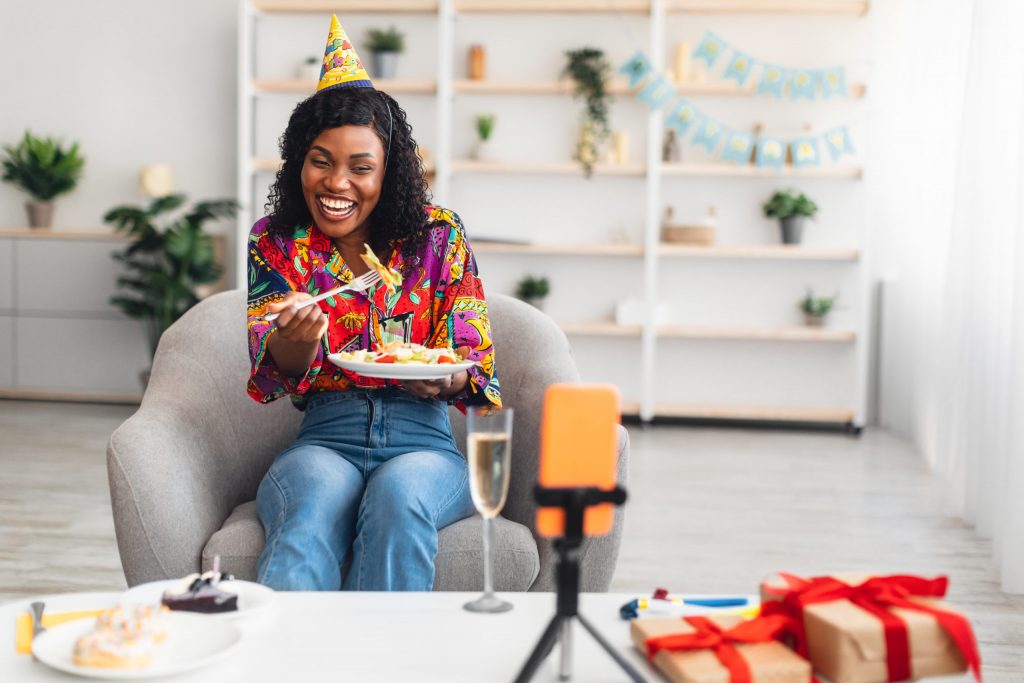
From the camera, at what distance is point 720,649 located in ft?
3.35

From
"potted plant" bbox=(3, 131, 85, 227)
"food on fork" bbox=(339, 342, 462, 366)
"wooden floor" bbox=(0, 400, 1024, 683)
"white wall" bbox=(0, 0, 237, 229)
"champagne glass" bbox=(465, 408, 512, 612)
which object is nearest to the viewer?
"champagne glass" bbox=(465, 408, 512, 612)

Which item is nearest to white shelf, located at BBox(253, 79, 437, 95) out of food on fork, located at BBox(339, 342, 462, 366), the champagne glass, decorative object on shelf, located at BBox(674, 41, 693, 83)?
decorative object on shelf, located at BBox(674, 41, 693, 83)

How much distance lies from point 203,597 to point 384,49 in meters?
4.66

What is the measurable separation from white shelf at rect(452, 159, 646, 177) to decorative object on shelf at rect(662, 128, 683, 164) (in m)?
0.15

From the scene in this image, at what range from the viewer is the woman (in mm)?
1587

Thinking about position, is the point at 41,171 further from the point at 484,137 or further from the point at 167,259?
the point at 484,137

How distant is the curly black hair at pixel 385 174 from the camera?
1.84 metres

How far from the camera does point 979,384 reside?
3174mm

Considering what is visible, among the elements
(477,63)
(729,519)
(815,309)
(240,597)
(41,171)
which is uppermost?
(477,63)

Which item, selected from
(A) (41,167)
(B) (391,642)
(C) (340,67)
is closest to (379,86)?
(A) (41,167)

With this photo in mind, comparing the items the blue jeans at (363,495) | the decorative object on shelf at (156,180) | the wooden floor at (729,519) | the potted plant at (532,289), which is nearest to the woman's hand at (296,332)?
the blue jeans at (363,495)

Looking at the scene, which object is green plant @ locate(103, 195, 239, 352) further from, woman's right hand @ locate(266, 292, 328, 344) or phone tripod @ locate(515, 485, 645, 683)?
phone tripod @ locate(515, 485, 645, 683)

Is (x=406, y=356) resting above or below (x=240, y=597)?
above

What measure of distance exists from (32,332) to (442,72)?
2.68 m
